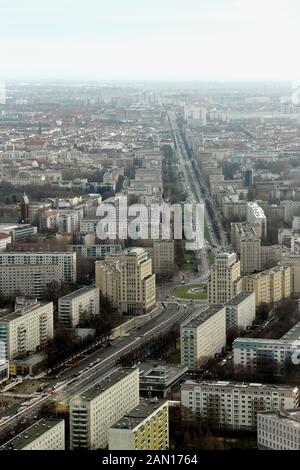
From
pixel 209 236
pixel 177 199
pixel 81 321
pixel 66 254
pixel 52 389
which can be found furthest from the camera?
pixel 177 199

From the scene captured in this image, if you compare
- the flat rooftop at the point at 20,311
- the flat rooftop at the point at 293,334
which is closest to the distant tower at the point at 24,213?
the flat rooftop at the point at 20,311

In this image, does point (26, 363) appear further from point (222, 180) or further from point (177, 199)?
point (222, 180)

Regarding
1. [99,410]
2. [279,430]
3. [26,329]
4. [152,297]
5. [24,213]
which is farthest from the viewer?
[24,213]

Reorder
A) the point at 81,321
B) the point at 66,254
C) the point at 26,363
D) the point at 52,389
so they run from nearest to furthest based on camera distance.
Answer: the point at 52,389 < the point at 26,363 < the point at 81,321 < the point at 66,254

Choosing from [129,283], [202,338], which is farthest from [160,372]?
[129,283]

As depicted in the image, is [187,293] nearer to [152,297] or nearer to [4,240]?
[152,297]

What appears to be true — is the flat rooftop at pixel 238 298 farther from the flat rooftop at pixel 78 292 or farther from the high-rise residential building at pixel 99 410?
the high-rise residential building at pixel 99 410

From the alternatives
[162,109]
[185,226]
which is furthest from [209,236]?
[162,109]
